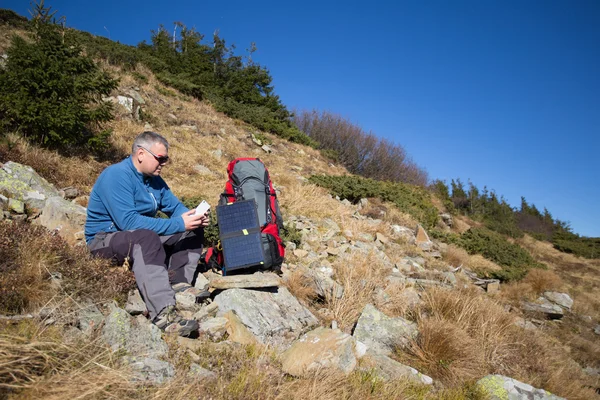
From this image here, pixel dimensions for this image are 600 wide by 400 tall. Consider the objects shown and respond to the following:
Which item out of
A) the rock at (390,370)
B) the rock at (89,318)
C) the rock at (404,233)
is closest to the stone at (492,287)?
the rock at (404,233)

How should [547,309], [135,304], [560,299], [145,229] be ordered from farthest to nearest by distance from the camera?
[560,299] → [547,309] → [145,229] → [135,304]

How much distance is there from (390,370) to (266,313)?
1.24 meters

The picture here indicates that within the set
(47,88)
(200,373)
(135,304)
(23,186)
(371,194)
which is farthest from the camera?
(371,194)

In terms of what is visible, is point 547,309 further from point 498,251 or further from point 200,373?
point 200,373

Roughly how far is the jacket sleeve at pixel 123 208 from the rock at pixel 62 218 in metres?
1.00

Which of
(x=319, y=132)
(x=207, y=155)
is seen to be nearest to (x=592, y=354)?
(x=207, y=155)

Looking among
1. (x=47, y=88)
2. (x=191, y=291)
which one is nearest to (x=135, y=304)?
(x=191, y=291)

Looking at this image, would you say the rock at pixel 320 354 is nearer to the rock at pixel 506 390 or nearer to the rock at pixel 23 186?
the rock at pixel 506 390

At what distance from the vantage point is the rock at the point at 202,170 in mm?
8670

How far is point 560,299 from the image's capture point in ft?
26.9

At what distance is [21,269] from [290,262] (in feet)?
10.7

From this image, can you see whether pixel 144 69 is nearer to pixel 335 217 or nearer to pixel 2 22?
pixel 2 22

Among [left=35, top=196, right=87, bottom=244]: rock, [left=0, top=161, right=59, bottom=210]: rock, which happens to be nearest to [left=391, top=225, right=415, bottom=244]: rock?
[left=35, top=196, right=87, bottom=244]: rock

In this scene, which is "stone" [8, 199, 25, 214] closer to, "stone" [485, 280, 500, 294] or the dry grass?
the dry grass
